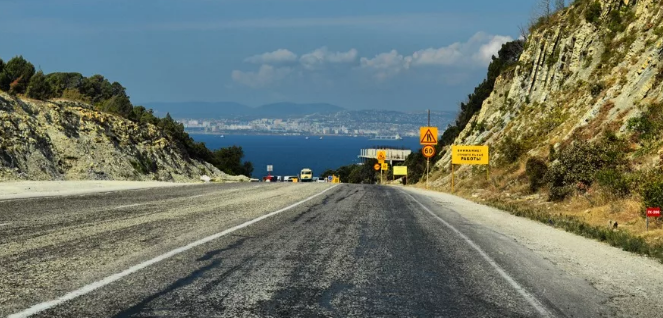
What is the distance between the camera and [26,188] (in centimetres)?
2292

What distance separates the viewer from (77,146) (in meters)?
38.3

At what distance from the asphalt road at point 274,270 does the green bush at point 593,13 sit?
33158mm

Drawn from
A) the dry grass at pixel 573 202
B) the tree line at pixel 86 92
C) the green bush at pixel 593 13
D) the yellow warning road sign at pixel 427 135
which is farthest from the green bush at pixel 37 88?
the green bush at pixel 593 13

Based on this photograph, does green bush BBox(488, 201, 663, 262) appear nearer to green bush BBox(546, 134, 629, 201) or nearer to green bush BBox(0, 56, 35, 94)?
green bush BBox(546, 134, 629, 201)

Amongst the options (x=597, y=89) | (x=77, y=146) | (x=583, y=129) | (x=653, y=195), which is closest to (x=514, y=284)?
(x=653, y=195)

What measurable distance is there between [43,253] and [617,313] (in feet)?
24.0

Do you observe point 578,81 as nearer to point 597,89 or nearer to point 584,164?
point 597,89

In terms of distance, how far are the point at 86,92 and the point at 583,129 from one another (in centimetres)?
5399

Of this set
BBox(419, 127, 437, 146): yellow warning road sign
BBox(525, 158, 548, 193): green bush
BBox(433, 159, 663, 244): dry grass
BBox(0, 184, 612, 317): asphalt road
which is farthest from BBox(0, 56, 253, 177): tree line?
BBox(0, 184, 612, 317): asphalt road

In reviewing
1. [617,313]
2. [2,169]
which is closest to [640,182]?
[617,313]

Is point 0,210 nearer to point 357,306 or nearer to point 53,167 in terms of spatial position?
point 357,306

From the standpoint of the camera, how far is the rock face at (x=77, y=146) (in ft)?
107

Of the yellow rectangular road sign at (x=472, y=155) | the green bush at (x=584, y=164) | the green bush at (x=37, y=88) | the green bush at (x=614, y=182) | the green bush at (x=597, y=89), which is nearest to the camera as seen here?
the green bush at (x=614, y=182)

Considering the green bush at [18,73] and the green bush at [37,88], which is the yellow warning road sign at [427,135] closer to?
the green bush at [37,88]
